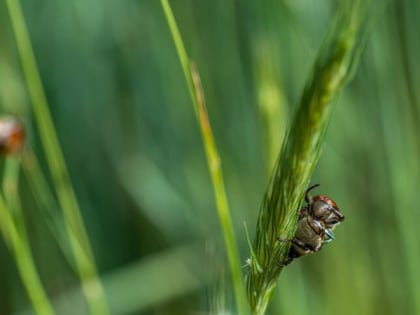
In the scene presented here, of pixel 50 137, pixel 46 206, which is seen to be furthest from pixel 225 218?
pixel 46 206

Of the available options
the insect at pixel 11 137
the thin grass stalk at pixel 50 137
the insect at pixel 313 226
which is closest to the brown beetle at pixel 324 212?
the insect at pixel 313 226

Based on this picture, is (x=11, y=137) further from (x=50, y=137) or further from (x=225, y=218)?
(x=225, y=218)

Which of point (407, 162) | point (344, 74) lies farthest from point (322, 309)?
point (344, 74)

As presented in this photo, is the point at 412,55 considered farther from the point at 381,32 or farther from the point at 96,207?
the point at 96,207

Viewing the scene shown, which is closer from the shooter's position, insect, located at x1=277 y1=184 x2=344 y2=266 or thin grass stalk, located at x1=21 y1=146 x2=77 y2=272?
insect, located at x1=277 y1=184 x2=344 y2=266

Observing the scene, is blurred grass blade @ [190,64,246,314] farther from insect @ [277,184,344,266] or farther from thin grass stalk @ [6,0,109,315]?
thin grass stalk @ [6,0,109,315]

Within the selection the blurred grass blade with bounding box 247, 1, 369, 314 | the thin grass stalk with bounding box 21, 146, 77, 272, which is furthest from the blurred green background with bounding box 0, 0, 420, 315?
the blurred grass blade with bounding box 247, 1, 369, 314
